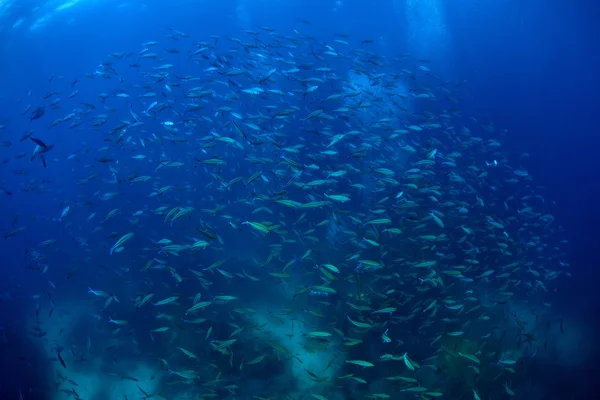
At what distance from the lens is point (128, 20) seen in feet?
94.4

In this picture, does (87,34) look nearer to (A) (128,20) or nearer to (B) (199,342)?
(A) (128,20)

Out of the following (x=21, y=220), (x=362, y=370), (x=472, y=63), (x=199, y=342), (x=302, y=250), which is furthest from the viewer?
(x=472, y=63)

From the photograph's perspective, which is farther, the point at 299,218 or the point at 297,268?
the point at 297,268

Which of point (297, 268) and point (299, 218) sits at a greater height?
point (299, 218)

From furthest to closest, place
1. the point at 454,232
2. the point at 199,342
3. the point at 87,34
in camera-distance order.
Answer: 1. the point at 87,34
2. the point at 454,232
3. the point at 199,342

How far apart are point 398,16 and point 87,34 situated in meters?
25.7

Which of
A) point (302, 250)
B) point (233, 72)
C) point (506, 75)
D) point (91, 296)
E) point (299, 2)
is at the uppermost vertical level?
point (233, 72)

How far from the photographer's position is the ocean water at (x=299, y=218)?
32.9 ft

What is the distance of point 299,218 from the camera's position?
9.88 metres

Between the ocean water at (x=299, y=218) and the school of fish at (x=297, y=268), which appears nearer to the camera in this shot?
the school of fish at (x=297, y=268)

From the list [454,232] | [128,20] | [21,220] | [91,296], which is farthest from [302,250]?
[128,20]

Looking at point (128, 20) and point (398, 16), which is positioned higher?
point (128, 20)

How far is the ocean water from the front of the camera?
10023 mm

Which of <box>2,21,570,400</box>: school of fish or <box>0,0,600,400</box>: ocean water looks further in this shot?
<box>0,0,600,400</box>: ocean water
